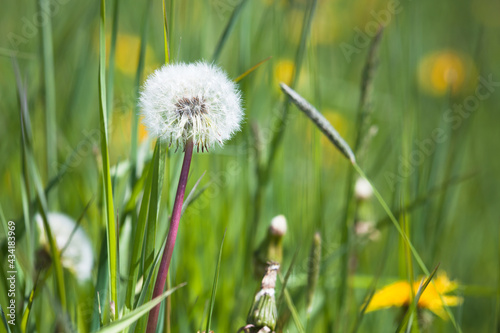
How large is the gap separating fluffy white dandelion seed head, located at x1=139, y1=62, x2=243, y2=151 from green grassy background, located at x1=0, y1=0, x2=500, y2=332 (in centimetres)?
11

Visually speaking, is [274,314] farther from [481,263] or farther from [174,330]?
[481,263]

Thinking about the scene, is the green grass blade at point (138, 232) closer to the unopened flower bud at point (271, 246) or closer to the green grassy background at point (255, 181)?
the green grassy background at point (255, 181)

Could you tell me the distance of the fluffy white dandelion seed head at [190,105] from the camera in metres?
0.60

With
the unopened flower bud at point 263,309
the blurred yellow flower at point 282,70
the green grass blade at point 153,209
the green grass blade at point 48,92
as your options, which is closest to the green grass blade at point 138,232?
the green grass blade at point 153,209

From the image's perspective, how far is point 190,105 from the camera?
62 centimetres

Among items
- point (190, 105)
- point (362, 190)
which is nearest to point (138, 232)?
point (190, 105)

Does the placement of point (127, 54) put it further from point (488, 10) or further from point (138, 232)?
point (488, 10)

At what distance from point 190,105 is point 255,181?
1.95 feet

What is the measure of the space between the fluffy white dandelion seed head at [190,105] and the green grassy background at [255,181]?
111mm

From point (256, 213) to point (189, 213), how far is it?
0.24 metres

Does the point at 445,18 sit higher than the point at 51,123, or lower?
higher

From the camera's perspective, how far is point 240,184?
4.67 ft

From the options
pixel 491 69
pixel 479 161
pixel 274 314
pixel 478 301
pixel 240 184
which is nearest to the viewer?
pixel 274 314

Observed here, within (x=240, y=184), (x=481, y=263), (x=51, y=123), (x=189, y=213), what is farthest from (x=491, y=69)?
(x=51, y=123)
